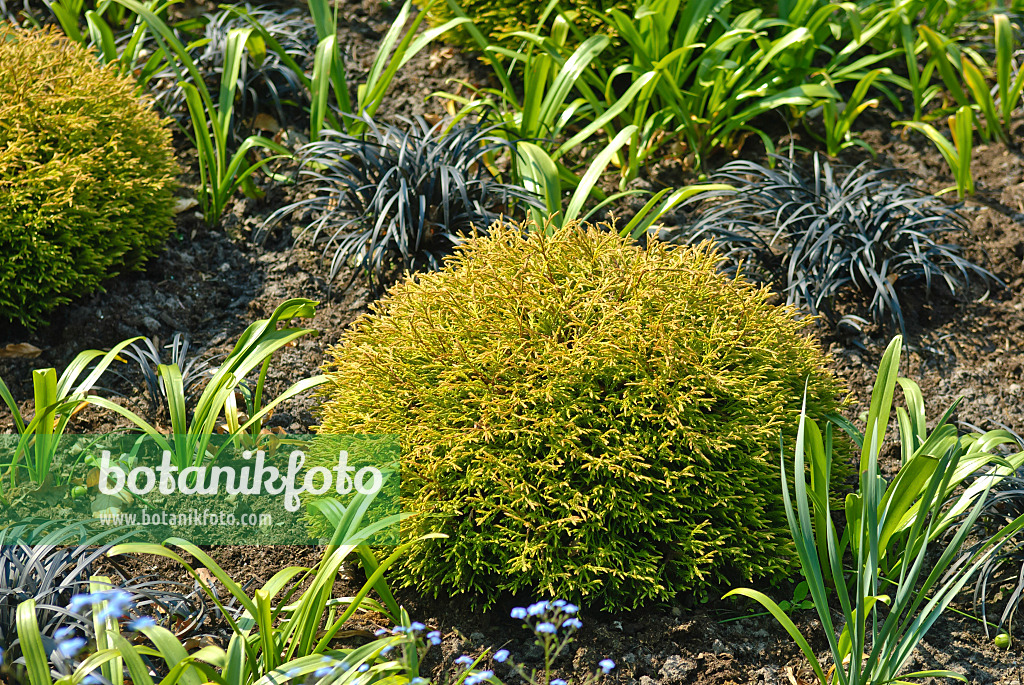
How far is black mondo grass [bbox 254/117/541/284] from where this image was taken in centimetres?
332

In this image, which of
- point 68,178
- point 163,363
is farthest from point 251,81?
point 163,363

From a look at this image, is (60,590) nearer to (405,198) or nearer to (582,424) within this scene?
(582,424)

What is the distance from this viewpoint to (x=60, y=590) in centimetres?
202

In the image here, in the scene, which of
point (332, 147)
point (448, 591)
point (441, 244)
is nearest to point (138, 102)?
point (332, 147)

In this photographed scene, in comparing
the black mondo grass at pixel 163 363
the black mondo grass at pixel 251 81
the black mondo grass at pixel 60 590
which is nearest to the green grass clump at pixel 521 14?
the black mondo grass at pixel 251 81

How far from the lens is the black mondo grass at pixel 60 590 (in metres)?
1.94

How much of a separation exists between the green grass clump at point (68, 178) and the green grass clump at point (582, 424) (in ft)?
4.83

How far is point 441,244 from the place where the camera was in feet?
11.4

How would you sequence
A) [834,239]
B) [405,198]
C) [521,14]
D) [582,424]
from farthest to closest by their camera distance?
[521,14], [834,239], [405,198], [582,424]

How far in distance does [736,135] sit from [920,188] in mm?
893

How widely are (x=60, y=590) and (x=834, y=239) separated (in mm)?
2947

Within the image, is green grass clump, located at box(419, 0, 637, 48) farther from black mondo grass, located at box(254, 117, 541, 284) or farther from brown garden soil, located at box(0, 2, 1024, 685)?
black mondo grass, located at box(254, 117, 541, 284)

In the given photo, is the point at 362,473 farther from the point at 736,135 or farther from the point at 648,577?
the point at 736,135

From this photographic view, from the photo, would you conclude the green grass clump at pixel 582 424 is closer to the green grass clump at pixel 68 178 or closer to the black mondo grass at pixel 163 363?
the black mondo grass at pixel 163 363
